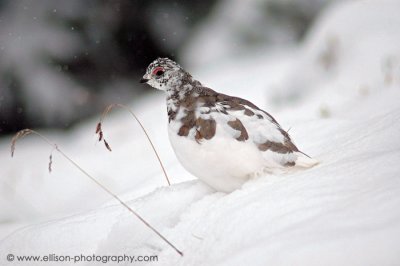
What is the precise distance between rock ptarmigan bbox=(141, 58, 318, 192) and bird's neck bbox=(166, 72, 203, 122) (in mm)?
33

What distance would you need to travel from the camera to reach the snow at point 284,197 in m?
1.00

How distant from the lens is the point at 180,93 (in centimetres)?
195

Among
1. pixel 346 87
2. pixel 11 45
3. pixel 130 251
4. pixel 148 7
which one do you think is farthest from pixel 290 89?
pixel 130 251

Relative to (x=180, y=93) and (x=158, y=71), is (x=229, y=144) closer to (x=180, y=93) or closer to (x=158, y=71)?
(x=180, y=93)

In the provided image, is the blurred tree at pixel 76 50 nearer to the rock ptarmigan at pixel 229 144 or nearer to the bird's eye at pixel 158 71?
the bird's eye at pixel 158 71

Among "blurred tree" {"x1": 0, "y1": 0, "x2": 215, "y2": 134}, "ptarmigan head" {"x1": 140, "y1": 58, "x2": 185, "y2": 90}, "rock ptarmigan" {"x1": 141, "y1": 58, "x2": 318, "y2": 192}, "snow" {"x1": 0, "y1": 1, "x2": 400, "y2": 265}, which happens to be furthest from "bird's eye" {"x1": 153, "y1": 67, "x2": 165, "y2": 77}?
"blurred tree" {"x1": 0, "y1": 0, "x2": 215, "y2": 134}

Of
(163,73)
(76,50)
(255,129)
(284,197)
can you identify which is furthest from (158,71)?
(76,50)

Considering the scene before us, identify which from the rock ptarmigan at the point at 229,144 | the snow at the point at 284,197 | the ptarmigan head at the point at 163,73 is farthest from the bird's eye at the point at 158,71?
the snow at the point at 284,197

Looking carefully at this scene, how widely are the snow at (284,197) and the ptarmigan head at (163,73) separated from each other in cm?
46

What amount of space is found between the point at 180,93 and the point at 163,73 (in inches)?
6.3

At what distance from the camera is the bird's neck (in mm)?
1875

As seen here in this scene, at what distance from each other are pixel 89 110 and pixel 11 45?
50.2 inches

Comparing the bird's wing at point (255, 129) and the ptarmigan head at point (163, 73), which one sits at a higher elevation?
the ptarmigan head at point (163, 73)

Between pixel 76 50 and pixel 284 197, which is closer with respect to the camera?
pixel 284 197
